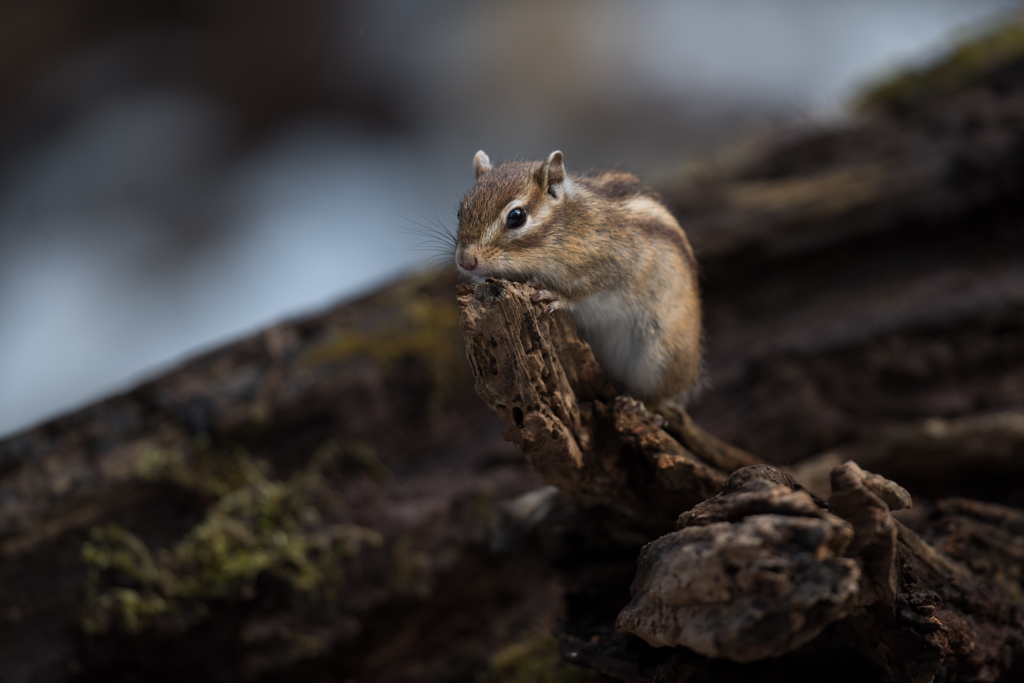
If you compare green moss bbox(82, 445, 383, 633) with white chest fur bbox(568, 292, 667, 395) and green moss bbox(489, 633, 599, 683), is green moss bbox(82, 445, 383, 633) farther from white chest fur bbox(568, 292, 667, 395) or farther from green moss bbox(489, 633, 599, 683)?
white chest fur bbox(568, 292, 667, 395)

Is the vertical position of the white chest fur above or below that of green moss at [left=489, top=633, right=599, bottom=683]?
above

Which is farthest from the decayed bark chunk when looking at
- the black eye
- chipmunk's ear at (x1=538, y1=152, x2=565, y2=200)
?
chipmunk's ear at (x1=538, y1=152, x2=565, y2=200)

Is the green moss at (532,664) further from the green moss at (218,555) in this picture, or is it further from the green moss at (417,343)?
the green moss at (417,343)

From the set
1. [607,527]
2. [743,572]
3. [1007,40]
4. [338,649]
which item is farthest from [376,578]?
[1007,40]

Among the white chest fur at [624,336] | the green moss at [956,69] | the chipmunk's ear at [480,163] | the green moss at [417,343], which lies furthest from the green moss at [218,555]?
the green moss at [956,69]

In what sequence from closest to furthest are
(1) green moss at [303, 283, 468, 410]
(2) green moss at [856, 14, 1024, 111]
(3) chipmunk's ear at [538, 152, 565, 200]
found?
(3) chipmunk's ear at [538, 152, 565, 200] < (1) green moss at [303, 283, 468, 410] < (2) green moss at [856, 14, 1024, 111]

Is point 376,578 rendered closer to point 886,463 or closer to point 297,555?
point 297,555
